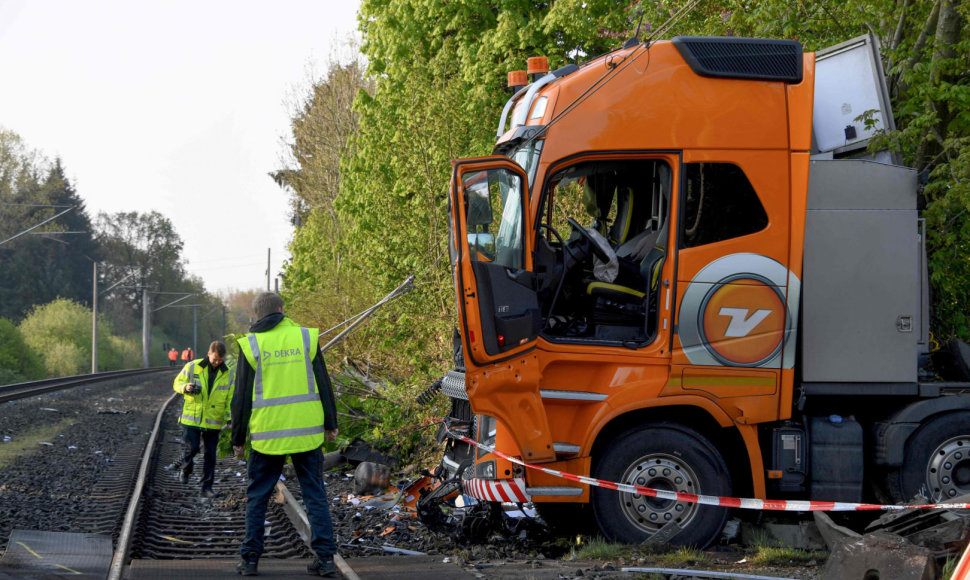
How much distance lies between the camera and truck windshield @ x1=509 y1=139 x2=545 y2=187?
7.47 metres

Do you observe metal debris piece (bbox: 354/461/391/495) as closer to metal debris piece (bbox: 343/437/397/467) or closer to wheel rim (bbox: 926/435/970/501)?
metal debris piece (bbox: 343/437/397/467)

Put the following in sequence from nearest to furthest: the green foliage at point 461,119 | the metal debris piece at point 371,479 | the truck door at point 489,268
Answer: the truck door at point 489,268 < the green foliage at point 461,119 < the metal debris piece at point 371,479

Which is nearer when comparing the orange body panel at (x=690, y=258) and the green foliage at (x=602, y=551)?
the green foliage at (x=602, y=551)

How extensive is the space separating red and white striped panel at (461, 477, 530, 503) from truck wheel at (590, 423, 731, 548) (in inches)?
21.8

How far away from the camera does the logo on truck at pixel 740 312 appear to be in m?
7.40

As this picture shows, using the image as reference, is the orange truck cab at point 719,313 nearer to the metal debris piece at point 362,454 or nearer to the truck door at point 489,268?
the truck door at point 489,268

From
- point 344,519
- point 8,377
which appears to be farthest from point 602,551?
point 8,377

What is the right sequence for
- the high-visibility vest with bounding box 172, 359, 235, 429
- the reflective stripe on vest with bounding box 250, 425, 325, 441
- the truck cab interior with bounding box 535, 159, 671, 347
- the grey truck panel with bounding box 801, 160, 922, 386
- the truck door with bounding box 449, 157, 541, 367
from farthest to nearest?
the high-visibility vest with bounding box 172, 359, 235, 429
the truck cab interior with bounding box 535, 159, 671, 347
the grey truck panel with bounding box 801, 160, 922, 386
the truck door with bounding box 449, 157, 541, 367
the reflective stripe on vest with bounding box 250, 425, 325, 441

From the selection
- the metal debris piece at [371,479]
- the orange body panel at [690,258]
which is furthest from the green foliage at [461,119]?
the orange body panel at [690,258]

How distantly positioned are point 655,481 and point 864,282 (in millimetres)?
2183

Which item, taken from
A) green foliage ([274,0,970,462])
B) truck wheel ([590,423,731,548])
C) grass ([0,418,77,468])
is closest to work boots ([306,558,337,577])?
truck wheel ([590,423,731,548])

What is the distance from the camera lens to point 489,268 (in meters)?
7.00

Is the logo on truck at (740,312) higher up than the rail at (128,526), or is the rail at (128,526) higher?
the logo on truck at (740,312)

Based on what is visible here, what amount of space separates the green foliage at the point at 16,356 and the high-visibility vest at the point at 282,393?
42697 mm
